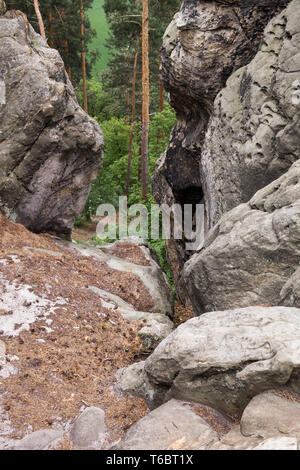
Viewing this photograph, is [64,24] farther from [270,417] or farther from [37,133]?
[270,417]

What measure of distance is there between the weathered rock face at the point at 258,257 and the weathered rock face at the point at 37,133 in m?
7.20

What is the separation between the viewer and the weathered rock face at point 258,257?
6.66 metres

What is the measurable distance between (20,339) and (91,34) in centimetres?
2409

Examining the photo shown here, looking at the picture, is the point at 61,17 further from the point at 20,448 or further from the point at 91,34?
the point at 20,448

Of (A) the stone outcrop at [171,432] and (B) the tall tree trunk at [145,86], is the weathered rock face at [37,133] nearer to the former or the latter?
(B) the tall tree trunk at [145,86]

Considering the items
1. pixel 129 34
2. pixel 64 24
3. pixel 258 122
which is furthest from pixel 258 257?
pixel 64 24

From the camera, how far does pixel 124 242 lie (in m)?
15.3

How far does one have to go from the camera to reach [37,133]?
12406 millimetres

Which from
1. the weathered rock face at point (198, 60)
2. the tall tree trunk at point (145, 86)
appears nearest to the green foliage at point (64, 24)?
the tall tree trunk at point (145, 86)

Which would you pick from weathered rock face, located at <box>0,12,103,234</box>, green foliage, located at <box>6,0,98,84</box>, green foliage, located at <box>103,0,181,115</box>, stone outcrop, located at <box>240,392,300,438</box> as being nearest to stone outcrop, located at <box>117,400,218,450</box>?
stone outcrop, located at <box>240,392,300,438</box>

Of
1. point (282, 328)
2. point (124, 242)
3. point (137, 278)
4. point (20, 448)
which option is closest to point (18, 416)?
point (20, 448)

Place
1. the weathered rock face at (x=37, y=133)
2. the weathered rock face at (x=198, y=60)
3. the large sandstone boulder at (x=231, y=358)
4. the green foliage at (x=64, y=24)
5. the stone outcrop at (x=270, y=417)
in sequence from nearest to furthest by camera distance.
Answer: the stone outcrop at (x=270, y=417) < the large sandstone boulder at (x=231, y=358) < the weathered rock face at (x=198, y=60) < the weathered rock face at (x=37, y=133) < the green foliage at (x=64, y=24)

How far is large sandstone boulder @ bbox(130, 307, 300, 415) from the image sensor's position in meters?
4.54
